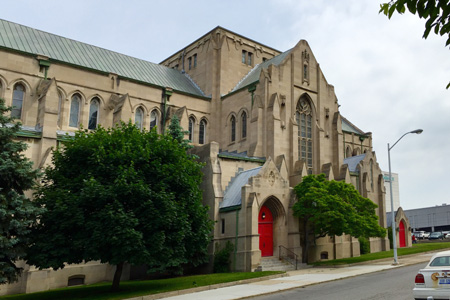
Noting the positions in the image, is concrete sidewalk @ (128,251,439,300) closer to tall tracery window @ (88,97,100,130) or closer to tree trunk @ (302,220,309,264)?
tree trunk @ (302,220,309,264)

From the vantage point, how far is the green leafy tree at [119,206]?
20.7m

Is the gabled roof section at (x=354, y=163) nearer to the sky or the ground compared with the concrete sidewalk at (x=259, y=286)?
nearer to the sky

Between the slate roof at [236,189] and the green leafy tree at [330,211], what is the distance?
3.67 m

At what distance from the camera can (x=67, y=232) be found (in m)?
21.6

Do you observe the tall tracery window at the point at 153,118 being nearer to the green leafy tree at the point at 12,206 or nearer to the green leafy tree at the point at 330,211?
the green leafy tree at the point at 330,211

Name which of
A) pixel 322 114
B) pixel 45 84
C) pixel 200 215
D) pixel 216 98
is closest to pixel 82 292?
pixel 200 215

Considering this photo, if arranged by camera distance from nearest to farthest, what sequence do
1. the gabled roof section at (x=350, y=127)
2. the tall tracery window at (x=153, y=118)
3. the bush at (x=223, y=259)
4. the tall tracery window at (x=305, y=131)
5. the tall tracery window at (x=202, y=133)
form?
1. the bush at (x=223, y=259)
2. the tall tracery window at (x=153, y=118)
3. the tall tracery window at (x=305, y=131)
4. the tall tracery window at (x=202, y=133)
5. the gabled roof section at (x=350, y=127)

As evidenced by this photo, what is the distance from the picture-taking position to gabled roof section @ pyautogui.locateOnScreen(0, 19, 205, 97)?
36219mm

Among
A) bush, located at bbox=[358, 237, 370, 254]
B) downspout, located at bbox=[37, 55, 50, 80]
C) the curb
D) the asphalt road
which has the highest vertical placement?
downspout, located at bbox=[37, 55, 50, 80]

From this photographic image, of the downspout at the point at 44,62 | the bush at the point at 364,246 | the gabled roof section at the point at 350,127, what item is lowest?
the bush at the point at 364,246

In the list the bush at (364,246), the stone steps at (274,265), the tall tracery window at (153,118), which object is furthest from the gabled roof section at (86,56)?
the bush at (364,246)

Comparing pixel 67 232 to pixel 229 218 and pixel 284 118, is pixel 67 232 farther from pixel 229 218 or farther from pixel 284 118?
pixel 284 118

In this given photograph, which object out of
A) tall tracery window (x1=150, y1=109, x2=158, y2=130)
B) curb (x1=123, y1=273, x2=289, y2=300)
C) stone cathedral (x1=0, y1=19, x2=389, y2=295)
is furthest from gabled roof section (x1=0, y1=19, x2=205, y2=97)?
curb (x1=123, y1=273, x2=289, y2=300)

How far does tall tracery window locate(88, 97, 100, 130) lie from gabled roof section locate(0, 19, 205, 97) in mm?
2762
